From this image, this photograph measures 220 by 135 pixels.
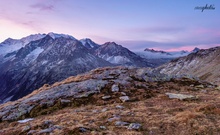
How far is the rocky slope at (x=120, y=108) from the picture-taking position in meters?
17.4

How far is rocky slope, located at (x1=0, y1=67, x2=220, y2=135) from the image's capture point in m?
17.4

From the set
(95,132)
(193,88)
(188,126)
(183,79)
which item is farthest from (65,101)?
Result: (183,79)

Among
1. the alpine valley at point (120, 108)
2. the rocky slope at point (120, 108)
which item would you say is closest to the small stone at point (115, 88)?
the alpine valley at point (120, 108)

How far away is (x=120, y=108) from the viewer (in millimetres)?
24766

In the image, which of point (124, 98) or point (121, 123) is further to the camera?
point (124, 98)

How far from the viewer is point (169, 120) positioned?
18.4 meters

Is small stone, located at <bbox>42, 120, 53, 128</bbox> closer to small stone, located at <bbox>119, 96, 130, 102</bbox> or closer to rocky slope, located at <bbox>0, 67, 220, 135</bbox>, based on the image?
rocky slope, located at <bbox>0, 67, 220, 135</bbox>

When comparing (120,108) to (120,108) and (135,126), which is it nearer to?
(120,108)

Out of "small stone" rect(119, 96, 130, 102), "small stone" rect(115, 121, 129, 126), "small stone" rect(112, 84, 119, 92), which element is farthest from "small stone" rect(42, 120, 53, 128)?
"small stone" rect(112, 84, 119, 92)

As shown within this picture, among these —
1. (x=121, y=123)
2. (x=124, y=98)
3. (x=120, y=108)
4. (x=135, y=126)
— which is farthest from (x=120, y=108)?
(x=135, y=126)

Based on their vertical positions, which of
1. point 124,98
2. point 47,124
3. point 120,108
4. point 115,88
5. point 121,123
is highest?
point 115,88

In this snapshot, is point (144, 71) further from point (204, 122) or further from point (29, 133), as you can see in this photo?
point (29, 133)

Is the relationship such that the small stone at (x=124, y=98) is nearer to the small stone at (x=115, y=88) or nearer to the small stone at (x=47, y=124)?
the small stone at (x=115, y=88)

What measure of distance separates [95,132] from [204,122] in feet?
26.6
